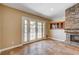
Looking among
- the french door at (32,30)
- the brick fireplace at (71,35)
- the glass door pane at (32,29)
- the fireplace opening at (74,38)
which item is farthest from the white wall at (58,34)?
→ the glass door pane at (32,29)

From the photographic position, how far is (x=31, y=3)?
8.95ft

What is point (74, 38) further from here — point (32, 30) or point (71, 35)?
point (32, 30)

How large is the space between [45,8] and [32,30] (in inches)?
29.8

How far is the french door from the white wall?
0.33 m

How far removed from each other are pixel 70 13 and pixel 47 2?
0.73 meters

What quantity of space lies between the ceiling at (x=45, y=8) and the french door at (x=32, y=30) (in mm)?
309

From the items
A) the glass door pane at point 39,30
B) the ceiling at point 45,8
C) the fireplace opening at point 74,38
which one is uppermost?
the ceiling at point 45,8

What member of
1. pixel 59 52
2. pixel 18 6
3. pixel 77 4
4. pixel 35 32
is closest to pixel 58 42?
pixel 59 52

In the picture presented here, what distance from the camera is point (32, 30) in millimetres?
3049

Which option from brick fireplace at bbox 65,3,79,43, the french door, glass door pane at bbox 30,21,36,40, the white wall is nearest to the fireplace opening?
brick fireplace at bbox 65,3,79,43

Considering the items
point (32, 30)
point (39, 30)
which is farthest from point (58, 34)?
point (32, 30)

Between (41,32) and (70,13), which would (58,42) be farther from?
(70,13)

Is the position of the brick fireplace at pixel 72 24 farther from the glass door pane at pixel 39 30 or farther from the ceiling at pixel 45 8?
the glass door pane at pixel 39 30

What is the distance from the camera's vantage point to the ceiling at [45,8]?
8.98ft
